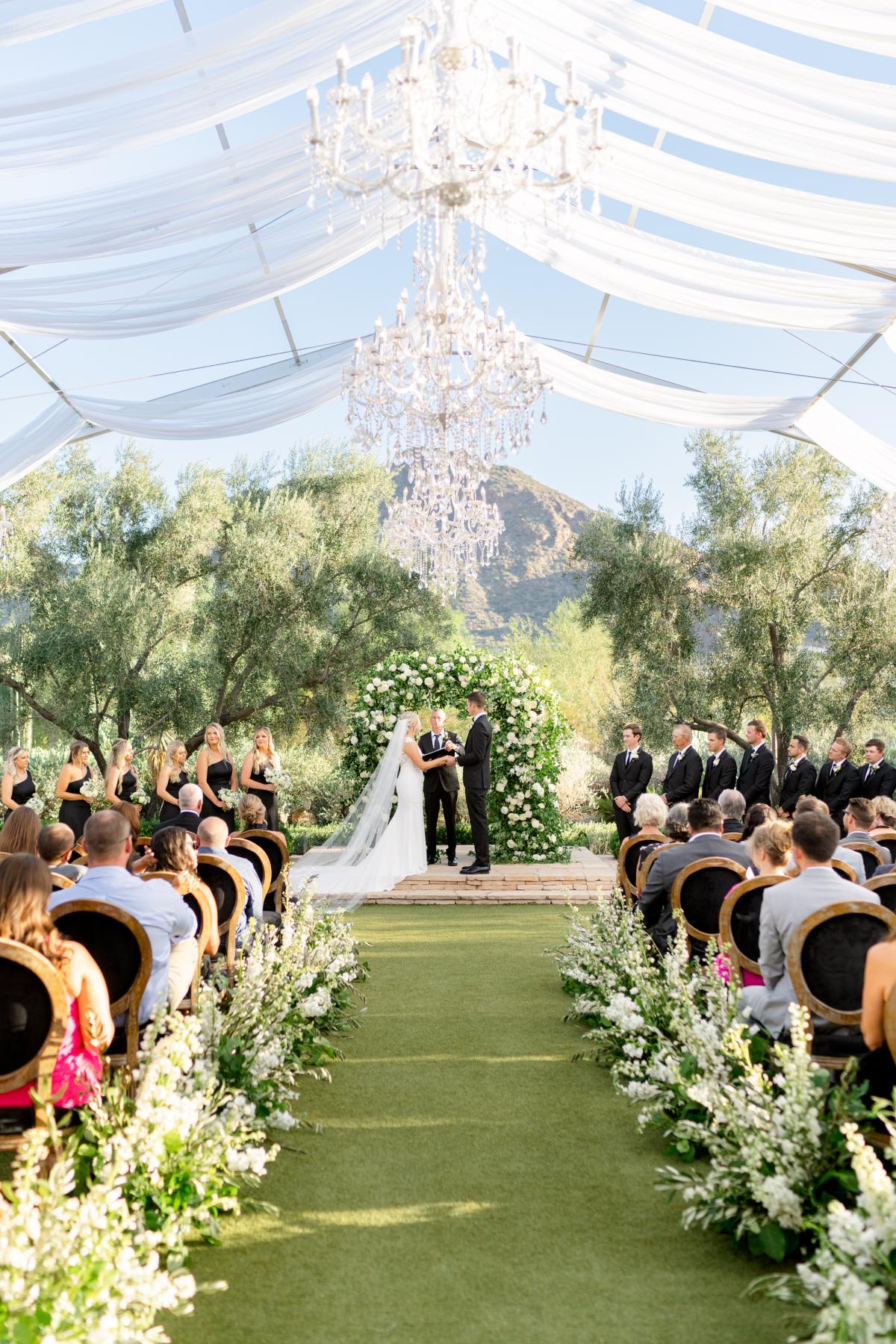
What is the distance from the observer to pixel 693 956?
5.00 meters

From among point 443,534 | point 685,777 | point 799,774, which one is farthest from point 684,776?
point 443,534

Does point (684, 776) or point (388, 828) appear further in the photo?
point (388, 828)

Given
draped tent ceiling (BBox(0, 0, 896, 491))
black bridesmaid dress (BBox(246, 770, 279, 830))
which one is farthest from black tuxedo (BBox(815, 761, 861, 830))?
black bridesmaid dress (BBox(246, 770, 279, 830))

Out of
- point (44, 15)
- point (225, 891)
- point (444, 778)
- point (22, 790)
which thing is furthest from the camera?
point (444, 778)

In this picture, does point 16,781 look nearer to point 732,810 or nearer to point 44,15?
point 732,810

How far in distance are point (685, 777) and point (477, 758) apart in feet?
6.62

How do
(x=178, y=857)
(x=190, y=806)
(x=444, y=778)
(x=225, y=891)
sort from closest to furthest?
(x=178, y=857) → (x=225, y=891) → (x=190, y=806) → (x=444, y=778)

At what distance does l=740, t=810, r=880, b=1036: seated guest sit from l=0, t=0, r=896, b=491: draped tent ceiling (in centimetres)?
316

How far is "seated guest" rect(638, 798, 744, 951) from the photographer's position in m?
4.77

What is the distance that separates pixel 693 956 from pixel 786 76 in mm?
4002

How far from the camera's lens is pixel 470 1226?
298 cm

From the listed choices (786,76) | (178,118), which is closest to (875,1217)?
(786,76)

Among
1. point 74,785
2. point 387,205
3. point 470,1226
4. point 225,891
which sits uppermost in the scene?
point 387,205

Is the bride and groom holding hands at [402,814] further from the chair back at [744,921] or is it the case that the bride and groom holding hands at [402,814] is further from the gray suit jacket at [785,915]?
the gray suit jacket at [785,915]
